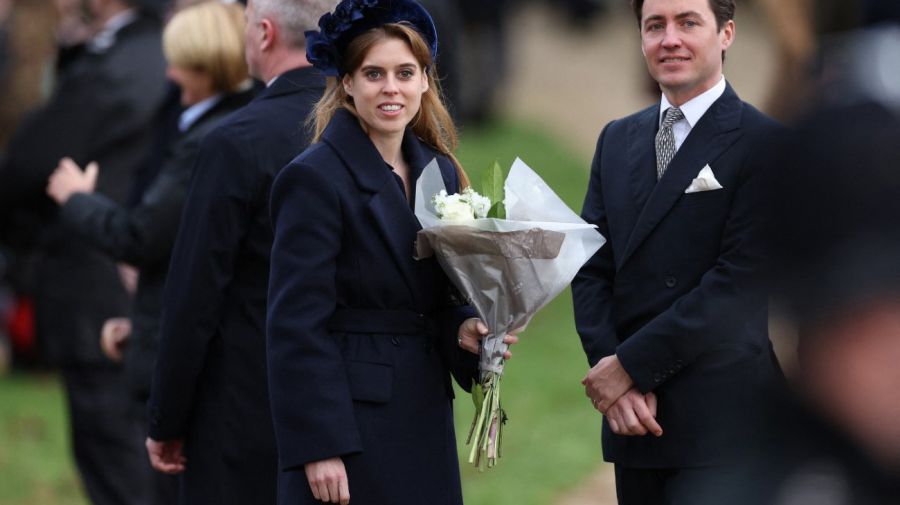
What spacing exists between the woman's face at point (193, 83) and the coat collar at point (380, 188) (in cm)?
138

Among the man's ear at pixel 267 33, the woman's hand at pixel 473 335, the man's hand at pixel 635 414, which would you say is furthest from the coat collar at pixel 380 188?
the man's ear at pixel 267 33

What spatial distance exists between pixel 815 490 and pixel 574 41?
794 inches

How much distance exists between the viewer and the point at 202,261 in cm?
429

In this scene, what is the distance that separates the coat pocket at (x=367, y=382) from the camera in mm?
3711

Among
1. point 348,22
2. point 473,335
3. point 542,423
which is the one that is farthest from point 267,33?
point 542,423

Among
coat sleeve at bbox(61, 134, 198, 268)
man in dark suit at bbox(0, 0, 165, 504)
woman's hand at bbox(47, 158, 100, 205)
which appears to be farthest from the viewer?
man in dark suit at bbox(0, 0, 165, 504)

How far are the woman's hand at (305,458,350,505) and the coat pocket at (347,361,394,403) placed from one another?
17cm

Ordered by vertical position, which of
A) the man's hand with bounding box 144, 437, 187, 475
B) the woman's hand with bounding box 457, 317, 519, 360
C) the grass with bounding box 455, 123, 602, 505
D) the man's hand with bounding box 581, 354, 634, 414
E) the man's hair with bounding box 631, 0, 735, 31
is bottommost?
the grass with bounding box 455, 123, 602, 505

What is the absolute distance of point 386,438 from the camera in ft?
12.2

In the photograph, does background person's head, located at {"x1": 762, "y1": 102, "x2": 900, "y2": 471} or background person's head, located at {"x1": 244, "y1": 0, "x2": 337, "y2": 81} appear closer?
background person's head, located at {"x1": 762, "y1": 102, "x2": 900, "y2": 471}

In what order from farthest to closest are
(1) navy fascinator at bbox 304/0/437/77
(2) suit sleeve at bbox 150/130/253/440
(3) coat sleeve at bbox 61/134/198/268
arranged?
1. (3) coat sleeve at bbox 61/134/198/268
2. (2) suit sleeve at bbox 150/130/253/440
3. (1) navy fascinator at bbox 304/0/437/77

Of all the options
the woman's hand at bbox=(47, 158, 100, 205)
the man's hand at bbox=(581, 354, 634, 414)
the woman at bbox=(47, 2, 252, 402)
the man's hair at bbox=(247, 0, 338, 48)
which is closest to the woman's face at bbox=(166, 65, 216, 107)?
the woman at bbox=(47, 2, 252, 402)

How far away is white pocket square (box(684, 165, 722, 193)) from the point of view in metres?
3.72

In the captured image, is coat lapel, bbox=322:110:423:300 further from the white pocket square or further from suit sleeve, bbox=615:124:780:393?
the white pocket square
